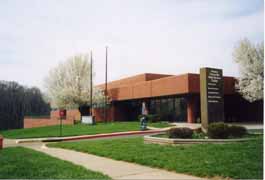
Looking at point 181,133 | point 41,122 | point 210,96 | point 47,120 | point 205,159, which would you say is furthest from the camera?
point 41,122

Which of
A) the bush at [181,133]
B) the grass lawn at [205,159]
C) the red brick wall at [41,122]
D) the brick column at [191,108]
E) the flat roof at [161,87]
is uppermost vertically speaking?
the flat roof at [161,87]

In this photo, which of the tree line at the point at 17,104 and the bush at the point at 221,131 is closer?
the bush at the point at 221,131

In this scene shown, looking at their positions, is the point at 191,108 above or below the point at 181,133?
above

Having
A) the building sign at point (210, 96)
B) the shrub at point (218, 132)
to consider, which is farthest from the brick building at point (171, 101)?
the shrub at point (218, 132)

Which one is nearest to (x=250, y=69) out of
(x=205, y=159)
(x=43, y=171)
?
(x=205, y=159)

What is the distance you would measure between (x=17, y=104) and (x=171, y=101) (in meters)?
60.2

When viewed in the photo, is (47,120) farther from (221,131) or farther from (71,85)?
(221,131)

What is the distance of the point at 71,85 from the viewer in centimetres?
4778

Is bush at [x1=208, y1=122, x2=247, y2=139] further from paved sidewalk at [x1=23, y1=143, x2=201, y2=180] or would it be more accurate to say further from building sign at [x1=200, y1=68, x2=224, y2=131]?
paved sidewalk at [x1=23, y1=143, x2=201, y2=180]

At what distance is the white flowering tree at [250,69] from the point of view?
110 ft

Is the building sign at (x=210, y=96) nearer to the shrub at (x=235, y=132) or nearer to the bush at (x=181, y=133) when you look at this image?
the shrub at (x=235, y=132)

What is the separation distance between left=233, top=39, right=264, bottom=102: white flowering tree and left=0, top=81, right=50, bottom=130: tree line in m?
49.7

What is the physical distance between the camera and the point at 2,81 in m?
94.8

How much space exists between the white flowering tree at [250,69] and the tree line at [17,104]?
49708mm
